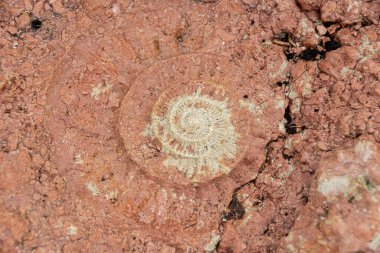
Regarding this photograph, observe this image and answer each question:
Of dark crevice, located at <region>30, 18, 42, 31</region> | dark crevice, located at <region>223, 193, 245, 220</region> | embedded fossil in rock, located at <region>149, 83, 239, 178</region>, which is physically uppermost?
dark crevice, located at <region>30, 18, 42, 31</region>

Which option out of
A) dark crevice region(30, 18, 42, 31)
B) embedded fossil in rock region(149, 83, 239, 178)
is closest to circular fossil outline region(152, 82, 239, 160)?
embedded fossil in rock region(149, 83, 239, 178)

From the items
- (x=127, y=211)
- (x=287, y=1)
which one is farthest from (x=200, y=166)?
(x=287, y=1)

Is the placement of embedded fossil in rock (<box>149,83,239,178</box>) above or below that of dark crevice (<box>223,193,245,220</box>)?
above

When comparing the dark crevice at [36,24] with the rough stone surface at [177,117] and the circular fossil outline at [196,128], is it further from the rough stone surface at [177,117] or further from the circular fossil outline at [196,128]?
the circular fossil outline at [196,128]

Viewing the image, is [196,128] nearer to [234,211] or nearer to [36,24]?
[234,211]

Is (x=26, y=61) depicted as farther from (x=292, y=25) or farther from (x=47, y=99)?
(x=292, y=25)

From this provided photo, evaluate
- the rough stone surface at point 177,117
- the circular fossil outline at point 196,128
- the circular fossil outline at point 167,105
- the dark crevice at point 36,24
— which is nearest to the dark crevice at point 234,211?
the rough stone surface at point 177,117

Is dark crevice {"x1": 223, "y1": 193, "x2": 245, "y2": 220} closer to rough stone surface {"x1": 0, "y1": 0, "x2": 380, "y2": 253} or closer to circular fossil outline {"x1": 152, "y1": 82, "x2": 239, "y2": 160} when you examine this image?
rough stone surface {"x1": 0, "y1": 0, "x2": 380, "y2": 253}

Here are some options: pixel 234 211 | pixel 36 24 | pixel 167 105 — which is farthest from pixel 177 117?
pixel 36 24
